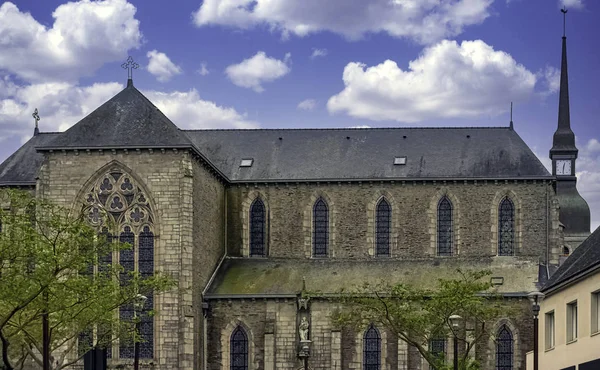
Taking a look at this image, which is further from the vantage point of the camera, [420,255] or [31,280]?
[420,255]

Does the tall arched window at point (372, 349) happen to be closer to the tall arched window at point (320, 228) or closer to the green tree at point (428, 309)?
the green tree at point (428, 309)

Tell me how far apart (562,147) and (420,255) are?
3264 centimetres

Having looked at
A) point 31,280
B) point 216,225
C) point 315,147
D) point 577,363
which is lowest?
point 577,363

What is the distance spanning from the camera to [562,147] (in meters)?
101

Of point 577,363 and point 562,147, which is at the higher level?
point 562,147

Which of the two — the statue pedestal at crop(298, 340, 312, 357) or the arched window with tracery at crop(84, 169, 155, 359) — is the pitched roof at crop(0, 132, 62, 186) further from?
the statue pedestal at crop(298, 340, 312, 357)

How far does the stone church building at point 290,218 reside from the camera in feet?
216

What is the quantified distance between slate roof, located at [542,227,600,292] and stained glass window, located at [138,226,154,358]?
24393mm

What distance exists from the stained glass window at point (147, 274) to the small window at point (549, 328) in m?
23.7

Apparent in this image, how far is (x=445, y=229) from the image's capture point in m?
72.8

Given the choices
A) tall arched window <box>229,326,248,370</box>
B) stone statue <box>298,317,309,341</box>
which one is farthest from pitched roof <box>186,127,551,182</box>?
stone statue <box>298,317,309,341</box>

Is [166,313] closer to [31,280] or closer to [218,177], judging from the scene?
[218,177]

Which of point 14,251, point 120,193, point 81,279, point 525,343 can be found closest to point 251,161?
point 120,193

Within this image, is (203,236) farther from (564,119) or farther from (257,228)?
(564,119)
